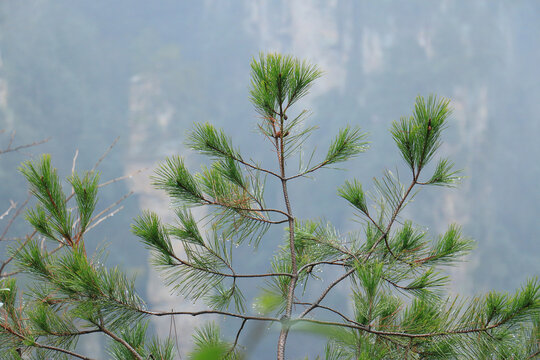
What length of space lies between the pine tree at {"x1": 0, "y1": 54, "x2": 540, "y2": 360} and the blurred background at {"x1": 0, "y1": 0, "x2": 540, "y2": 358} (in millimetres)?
8425

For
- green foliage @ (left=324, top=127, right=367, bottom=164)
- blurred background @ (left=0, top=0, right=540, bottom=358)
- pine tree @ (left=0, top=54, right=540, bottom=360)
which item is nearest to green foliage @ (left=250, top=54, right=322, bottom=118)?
pine tree @ (left=0, top=54, right=540, bottom=360)

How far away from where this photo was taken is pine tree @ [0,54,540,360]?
68cm

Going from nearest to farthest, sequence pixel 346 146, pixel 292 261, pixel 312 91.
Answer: pixel 292 261 → pixel 346 146 → pixel 312 91

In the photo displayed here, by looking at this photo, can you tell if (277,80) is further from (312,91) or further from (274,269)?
(312,91)

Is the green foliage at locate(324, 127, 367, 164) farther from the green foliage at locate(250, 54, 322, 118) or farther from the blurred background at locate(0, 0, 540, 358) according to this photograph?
the blurred background at locate(0, 0, 540, 358)

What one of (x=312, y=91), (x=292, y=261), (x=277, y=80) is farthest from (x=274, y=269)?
(x=312, y=91)

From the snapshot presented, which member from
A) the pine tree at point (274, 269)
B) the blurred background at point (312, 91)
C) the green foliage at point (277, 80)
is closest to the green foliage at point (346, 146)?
the pine tree at point (274, 269)

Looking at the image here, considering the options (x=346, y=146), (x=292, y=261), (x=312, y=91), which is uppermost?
(x=312, y=91)

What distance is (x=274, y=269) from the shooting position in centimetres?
99

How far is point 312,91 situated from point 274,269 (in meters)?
10.7

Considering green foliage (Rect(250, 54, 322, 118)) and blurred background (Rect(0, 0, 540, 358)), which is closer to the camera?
green foliage (Rect(250, 54, 322, 118))

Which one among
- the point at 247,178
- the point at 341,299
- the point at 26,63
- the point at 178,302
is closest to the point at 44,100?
the point at 26,63

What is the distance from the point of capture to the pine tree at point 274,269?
68 centimetres

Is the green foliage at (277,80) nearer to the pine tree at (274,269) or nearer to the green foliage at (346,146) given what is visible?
the pine tree at (274,269)
